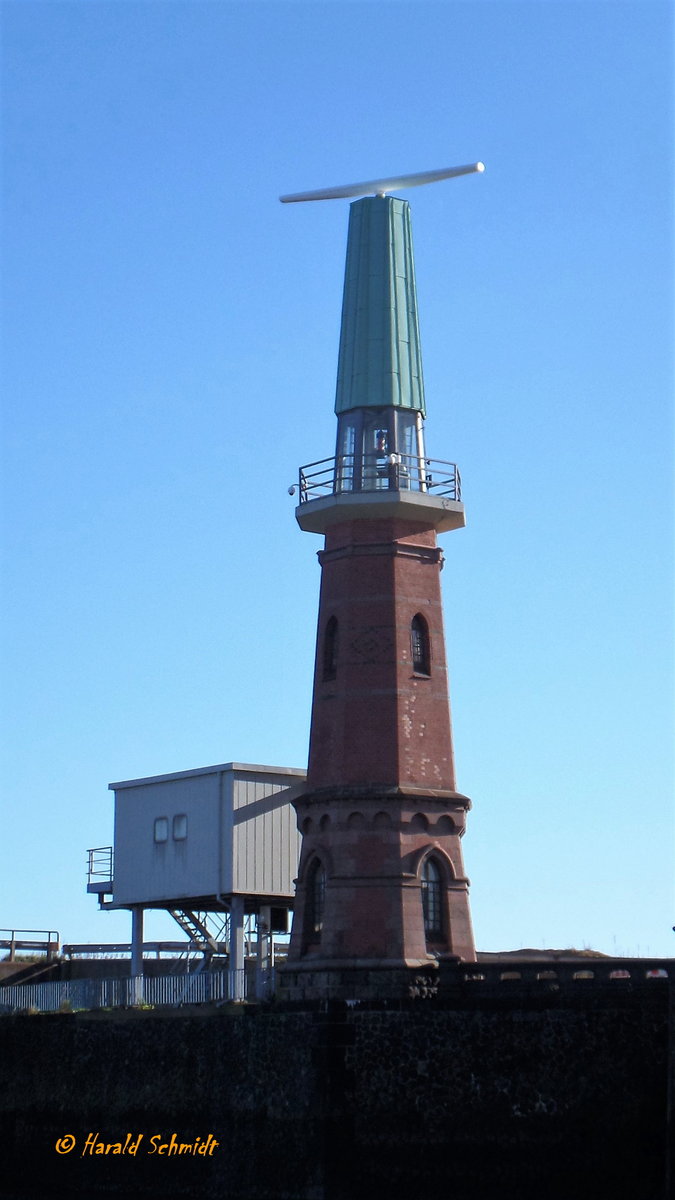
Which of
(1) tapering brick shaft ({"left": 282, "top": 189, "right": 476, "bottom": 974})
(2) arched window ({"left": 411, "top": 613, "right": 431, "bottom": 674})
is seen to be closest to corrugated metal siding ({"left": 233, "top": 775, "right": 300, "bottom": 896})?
(1) tapering brick shaft ({"left": 282, "top": 189, "right": 476, "bottom": 974})

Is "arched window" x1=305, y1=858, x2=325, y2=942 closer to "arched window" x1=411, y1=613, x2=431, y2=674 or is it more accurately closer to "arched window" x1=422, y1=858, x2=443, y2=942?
"arched window" x1=422, y1=858, x2=443, y2=942

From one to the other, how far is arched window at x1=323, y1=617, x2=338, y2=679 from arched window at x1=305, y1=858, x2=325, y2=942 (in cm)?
423

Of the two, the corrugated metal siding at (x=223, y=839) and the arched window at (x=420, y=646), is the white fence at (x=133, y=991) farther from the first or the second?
the arched window at (x=420, y=646)

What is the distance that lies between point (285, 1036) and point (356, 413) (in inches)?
541

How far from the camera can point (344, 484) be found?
145 ft

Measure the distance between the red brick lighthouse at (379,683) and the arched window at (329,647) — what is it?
4 centimetres

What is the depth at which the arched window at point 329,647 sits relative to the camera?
4384 centimetres

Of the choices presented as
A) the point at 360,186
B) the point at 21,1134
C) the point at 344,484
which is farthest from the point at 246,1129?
the point at 360,186

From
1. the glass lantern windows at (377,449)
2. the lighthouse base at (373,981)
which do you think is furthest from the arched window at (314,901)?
the glass lantern windows at (377,449)

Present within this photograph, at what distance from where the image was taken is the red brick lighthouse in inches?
1624

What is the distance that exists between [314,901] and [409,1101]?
562 cm

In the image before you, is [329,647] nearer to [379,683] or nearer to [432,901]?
[379,683]

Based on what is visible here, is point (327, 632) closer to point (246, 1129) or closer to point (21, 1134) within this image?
point (246, 1129)

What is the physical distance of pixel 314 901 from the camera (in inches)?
1683
